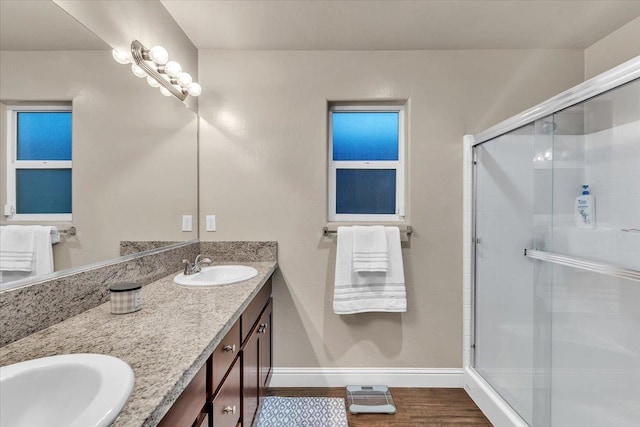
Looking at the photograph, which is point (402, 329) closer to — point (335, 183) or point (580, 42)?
point (335, 183)

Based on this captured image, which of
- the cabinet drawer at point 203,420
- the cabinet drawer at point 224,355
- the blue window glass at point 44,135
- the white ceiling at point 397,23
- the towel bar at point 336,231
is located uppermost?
the white ceiling at point 397,23

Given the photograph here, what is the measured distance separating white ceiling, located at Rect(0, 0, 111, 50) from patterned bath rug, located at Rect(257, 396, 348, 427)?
1.90m

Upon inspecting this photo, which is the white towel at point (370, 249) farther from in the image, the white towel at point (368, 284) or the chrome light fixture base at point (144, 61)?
the chrome light fixture base at point (144, 61)

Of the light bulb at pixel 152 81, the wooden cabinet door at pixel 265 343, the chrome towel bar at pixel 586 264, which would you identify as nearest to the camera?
the chrome towel bar at pixel 586 264

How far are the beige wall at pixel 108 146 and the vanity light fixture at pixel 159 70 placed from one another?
4 cm

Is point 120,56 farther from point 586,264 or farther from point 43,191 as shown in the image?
point 586,264

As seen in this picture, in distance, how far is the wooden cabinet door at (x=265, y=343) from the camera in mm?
1676

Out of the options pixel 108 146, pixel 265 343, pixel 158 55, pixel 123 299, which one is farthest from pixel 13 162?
pixel 265 343

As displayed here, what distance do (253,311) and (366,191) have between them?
1141 mm

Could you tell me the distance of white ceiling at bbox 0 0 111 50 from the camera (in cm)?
86

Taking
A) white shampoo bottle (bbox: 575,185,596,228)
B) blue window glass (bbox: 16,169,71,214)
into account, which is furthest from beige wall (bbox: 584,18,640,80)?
blue window glass (bbox: 16,169,71,214)

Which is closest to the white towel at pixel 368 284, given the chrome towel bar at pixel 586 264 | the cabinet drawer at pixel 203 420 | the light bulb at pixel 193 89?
the chrome towel bar at pixel 586 264

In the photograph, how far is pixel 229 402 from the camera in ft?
3.65

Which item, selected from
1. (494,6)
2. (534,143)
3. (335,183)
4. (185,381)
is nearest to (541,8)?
(494,6)
